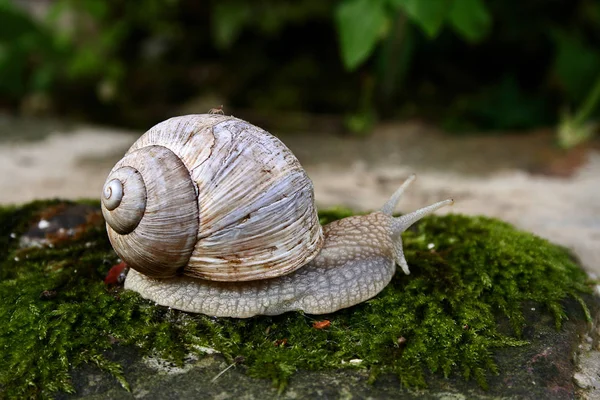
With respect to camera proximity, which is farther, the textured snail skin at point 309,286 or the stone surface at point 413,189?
the textured snail skin at point 309,286

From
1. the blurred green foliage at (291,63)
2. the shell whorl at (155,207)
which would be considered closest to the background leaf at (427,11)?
the blurred green foliage at (291,63)

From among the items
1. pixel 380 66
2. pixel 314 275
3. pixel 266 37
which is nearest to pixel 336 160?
pixel 380 66

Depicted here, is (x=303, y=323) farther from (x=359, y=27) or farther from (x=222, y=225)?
(x=359, y=27)

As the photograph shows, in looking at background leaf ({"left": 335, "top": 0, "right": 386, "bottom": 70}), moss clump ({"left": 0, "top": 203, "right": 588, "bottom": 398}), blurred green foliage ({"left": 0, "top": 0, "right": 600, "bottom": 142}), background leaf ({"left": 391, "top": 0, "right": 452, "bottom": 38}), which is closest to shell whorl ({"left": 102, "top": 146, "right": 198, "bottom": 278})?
moss clump ({"left": 0, "top": 203, "right": 588, "bottom": 398})

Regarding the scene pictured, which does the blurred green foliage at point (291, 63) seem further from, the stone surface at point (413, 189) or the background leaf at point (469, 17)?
the background leaf at point (469, 17)

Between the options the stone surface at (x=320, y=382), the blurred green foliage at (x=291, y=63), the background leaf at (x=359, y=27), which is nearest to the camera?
the stone surface at (x=320, y=382)

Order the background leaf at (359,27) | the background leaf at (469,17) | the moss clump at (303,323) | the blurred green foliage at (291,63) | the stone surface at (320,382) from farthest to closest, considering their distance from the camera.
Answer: the blurred green foliage at (291,63) < the background leaf at (359,27) < the background leaf at (469,17) < the moss clump at (303,323) < the stone surface at (320,382)

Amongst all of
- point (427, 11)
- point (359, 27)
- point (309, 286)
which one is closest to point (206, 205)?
point (309, 286)
